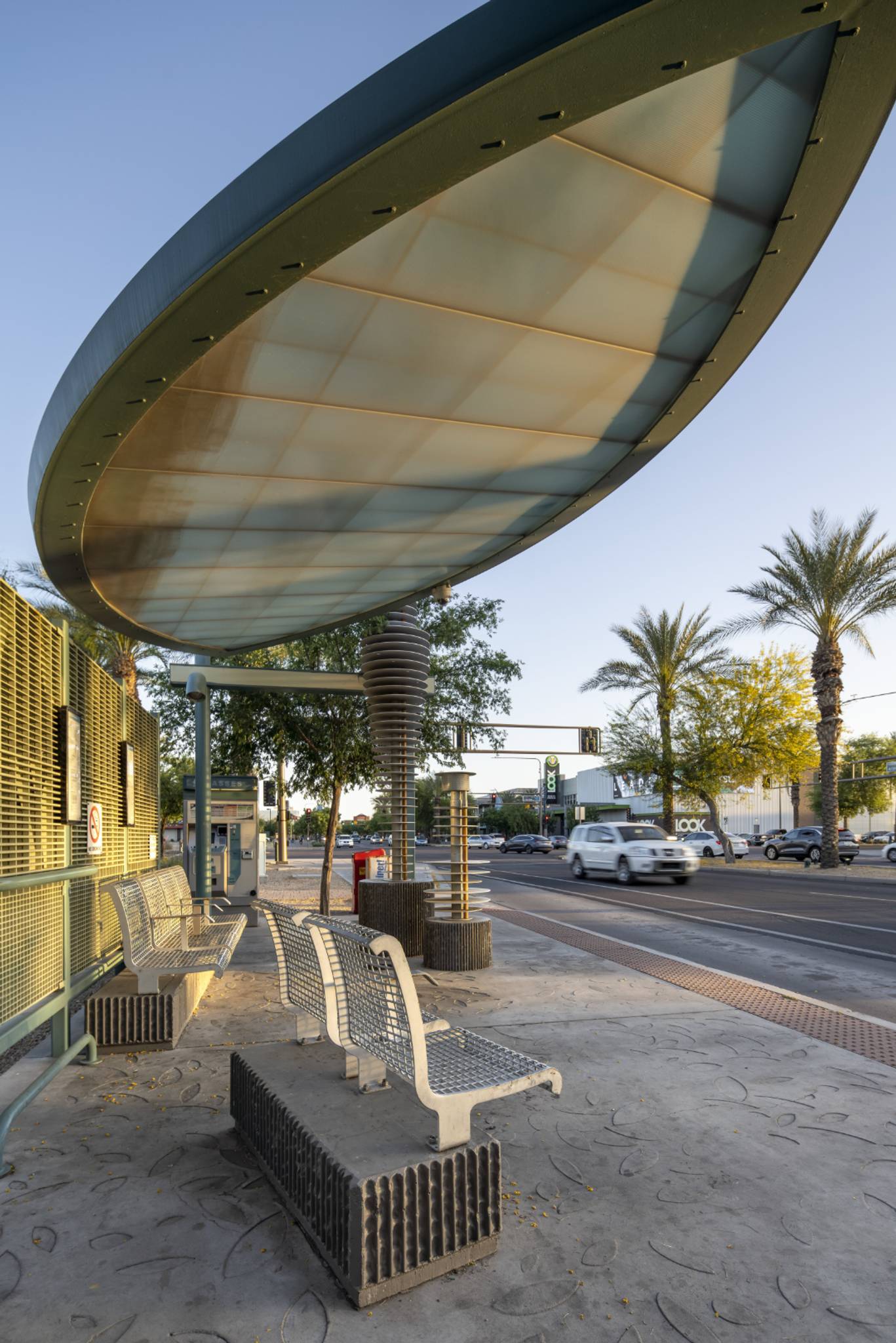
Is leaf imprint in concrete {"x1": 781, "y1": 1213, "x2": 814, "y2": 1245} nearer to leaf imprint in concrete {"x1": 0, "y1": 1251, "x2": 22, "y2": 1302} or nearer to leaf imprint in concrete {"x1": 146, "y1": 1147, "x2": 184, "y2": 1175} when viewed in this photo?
leaf imprint in concrete {"x1": 146, "y1": 1147, "x2": 184, "y2": 1175}

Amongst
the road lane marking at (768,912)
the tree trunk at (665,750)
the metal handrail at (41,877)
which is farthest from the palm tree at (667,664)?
the metal handrail at (41,877)

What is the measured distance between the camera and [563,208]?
425 cm

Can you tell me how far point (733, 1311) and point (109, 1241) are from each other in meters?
2.32

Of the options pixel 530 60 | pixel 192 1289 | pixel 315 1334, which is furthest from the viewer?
pixel 192 1289

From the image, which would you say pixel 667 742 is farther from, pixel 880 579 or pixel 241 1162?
pixel 241 1162

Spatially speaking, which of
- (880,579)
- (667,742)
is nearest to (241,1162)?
(880,579)

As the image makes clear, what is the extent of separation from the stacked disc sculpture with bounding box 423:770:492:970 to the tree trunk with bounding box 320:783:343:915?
6763 millimetres

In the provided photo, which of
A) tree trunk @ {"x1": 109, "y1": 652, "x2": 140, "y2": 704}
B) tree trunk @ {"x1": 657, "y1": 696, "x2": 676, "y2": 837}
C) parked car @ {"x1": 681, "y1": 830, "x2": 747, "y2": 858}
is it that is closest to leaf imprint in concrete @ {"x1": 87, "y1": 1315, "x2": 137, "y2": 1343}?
tree trunk @ {"x1": 109, "y1": 652, "x2": 140, "y2": 704}

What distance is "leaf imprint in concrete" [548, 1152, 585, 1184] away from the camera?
13.2ft

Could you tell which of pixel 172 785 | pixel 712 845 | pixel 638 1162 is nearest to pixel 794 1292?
pixel 638 1162

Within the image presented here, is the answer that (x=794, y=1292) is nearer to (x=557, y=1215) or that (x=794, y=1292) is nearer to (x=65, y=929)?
(x=557, y=1215)

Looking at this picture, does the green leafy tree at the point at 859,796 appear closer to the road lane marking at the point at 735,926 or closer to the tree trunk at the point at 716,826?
the tree trunk at the point at 716,826

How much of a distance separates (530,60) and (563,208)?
5.51ft

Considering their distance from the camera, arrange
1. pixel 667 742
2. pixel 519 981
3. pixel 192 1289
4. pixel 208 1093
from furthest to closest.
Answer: pixel 667 742 < pixel 519 981 < pixel 208 1093 < pixel 192 1289
